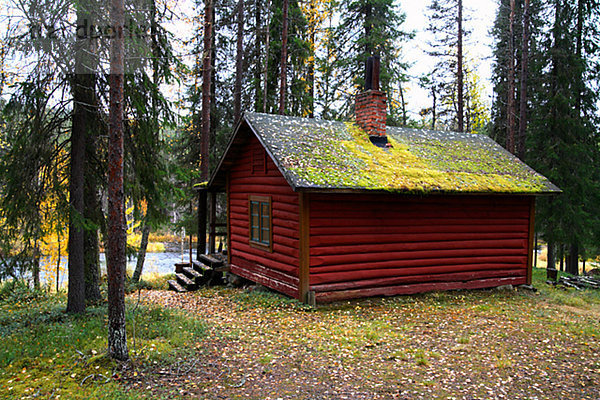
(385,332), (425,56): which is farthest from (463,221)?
(425,56)

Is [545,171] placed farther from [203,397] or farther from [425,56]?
[203,397]

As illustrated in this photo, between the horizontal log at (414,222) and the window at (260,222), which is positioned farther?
the window at (260,222)

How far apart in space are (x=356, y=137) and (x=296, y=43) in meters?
9.49

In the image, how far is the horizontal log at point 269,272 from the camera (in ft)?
34.8

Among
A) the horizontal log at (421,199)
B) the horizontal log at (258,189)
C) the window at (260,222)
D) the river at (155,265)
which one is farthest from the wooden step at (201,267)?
the river at (155,265)

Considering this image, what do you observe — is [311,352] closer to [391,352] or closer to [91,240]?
[391,352]

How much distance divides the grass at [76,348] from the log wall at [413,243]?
12.2 ft

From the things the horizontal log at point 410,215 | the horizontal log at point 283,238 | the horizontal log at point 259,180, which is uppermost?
the horizontal log at point 259,180

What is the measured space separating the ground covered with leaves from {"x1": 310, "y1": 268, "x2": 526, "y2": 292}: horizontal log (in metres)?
0.45

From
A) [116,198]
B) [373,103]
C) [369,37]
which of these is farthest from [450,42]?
[116,198]

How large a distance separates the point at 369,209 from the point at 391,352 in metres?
4.38

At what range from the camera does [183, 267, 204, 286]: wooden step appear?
13680mm

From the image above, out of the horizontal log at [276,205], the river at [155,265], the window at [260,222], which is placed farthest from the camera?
the river at [155,265]

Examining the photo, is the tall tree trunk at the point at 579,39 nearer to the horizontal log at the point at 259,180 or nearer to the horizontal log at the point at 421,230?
the horizontal log at the point at 421,230
